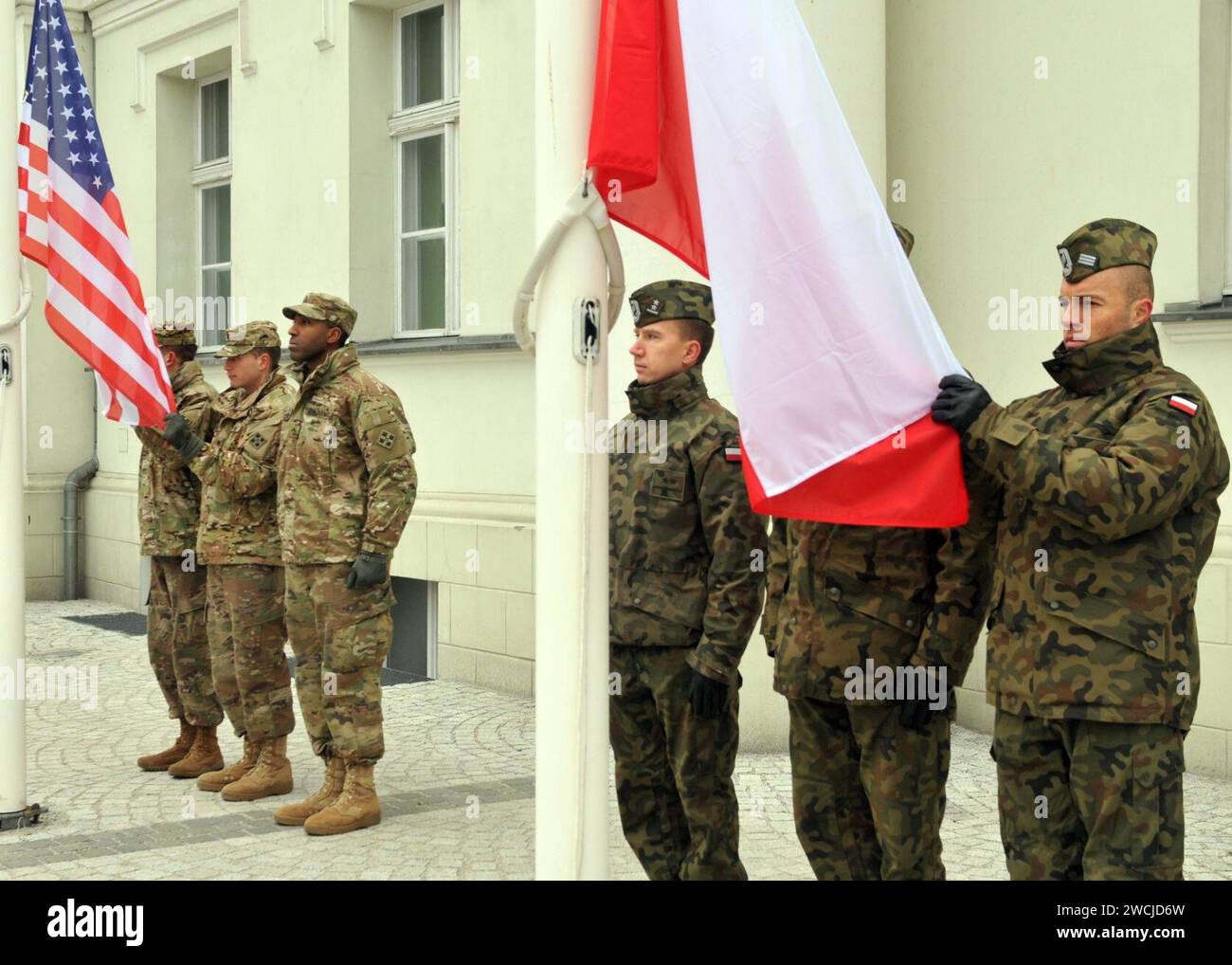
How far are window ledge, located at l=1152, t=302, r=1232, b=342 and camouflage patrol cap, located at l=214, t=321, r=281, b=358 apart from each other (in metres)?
4.02

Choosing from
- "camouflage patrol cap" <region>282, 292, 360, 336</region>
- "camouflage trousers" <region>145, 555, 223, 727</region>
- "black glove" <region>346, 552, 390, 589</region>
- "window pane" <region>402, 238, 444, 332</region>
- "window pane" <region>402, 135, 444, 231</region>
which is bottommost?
"camouflage trousers" <region>145, 555, 223, 727</region>

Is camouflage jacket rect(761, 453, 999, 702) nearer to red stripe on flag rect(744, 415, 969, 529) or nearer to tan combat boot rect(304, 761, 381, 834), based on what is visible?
red stripe on flag rect(744, 415, 969, 529)

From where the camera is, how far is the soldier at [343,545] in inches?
244

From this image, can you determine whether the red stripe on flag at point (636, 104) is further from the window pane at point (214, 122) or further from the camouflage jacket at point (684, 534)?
the window pane at point (214, 122)

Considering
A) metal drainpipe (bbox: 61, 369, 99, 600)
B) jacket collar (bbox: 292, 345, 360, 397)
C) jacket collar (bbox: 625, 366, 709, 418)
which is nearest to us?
jacket collar (bbox: 625, 366, 709, 418)

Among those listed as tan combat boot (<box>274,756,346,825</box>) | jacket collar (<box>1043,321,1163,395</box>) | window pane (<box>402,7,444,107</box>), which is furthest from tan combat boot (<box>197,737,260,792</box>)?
window pane (<box>402,7,444,107</box>)

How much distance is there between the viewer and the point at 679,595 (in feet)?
14.5

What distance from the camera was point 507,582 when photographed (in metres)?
9.54

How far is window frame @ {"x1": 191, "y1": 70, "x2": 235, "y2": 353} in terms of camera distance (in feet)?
45.0

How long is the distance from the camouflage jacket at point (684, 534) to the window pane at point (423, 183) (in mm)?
6672

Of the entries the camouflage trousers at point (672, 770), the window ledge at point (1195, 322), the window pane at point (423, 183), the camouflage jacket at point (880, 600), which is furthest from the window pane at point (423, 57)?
the camouflage jacket at point (880, 600)

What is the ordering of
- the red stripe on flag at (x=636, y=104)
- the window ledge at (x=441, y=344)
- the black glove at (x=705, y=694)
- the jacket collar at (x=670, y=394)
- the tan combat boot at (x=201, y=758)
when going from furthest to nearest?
the window ledge at (x=441, y=344) < the tan combat boot at (x=201, y=758) < the jacket collar at (x=670, y=394) < the black glove at (x=705, y=694) < the red stripe on flag at (x=636, y=104)
